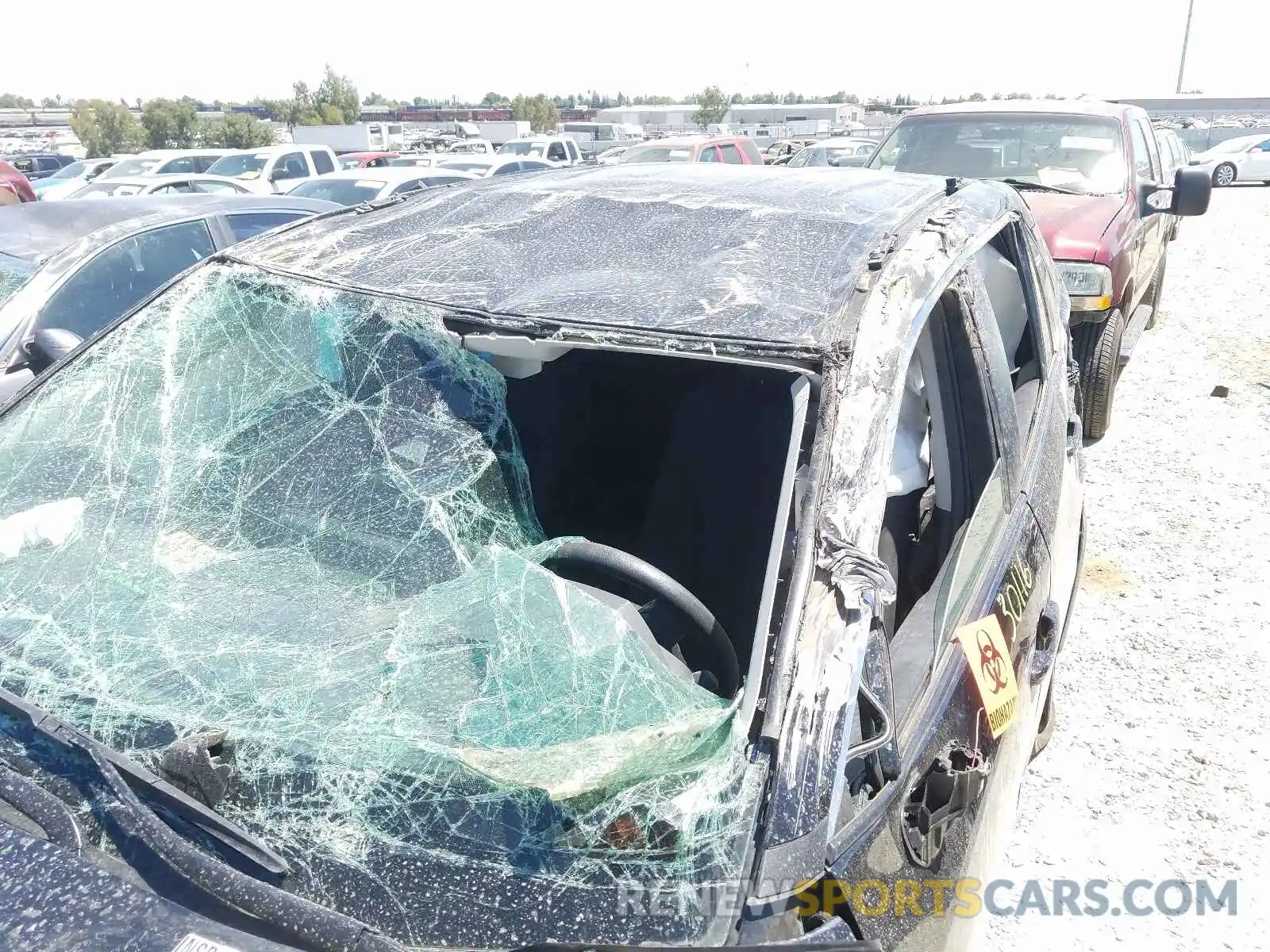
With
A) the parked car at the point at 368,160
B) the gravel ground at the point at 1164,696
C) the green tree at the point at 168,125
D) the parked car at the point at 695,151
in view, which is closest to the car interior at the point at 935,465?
the gravel ground at the point at 1164,696

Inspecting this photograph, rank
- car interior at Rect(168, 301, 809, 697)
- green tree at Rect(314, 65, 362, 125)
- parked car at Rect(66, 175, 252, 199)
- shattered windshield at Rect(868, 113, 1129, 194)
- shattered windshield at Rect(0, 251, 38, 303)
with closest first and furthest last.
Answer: car interior at Rect(168, 301, 809, 697), shattered windshield at Rect(0, 251, 38, 303), shattered windshield at Rect(868, 113, 1129, 194), parked car at Rect(66, 175, 252, 199), green tree at Rect(314, 65, 362, 125)

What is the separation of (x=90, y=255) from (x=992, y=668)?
181 inches

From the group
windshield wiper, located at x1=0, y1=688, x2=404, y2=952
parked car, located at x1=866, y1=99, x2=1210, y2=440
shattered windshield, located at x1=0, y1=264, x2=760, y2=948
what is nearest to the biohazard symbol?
shattered windshield, located at x1=0, y1=264, x2=760, y2=948

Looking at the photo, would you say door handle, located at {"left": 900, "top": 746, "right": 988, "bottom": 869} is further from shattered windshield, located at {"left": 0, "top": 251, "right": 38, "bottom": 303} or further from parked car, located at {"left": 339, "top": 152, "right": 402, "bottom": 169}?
parked car, located at {"left": 339, "top": 152, "right": 402, "bottom": 169}

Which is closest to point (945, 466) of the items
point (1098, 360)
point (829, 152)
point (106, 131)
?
point (1098, 360)

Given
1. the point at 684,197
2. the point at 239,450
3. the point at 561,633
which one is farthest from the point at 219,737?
the point at 684,197

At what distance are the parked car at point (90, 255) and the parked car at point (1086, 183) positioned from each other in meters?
4.33

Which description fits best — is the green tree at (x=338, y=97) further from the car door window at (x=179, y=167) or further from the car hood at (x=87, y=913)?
the car hood at (x=87, y=913)

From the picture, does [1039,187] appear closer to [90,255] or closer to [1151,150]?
[1151,150]

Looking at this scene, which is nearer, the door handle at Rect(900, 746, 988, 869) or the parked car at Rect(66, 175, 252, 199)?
the door handle at Rect(900, 746, 988, 869)

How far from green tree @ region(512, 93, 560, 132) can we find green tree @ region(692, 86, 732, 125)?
8.80 metres

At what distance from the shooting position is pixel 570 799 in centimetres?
138

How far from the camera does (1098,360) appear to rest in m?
5.36

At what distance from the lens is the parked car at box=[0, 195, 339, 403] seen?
13.9 feet
